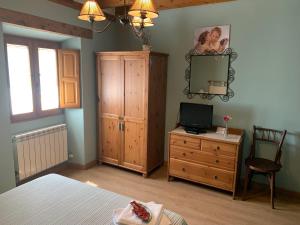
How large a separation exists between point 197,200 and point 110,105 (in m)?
1.93

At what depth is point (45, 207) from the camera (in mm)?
1680

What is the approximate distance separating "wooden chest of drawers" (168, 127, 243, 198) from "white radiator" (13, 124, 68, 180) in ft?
5.63

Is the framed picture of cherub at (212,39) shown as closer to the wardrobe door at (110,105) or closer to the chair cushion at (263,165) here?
the wardrobe door at (110,105)

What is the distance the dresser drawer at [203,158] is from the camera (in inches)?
115

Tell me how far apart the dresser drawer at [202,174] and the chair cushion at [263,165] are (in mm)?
269

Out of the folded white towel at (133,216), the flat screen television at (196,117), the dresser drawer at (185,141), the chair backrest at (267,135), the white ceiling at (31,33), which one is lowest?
the folded white towel at (133,216)

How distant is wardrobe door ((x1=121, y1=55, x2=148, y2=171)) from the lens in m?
3.31

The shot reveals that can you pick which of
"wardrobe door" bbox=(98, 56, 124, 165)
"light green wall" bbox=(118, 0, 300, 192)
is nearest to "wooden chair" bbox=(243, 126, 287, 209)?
"light green wall" bbox=(118, 0, 300, 192)

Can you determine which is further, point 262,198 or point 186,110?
point 186,110

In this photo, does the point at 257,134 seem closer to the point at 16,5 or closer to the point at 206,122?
the point at 206,122

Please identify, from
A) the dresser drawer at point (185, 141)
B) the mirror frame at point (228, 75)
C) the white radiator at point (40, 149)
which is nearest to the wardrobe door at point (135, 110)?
the dresser drawer at point (185, 141)

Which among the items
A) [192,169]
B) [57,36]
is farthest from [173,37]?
[192,169]

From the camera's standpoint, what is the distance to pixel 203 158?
10.1ft

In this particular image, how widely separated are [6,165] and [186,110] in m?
2.44
